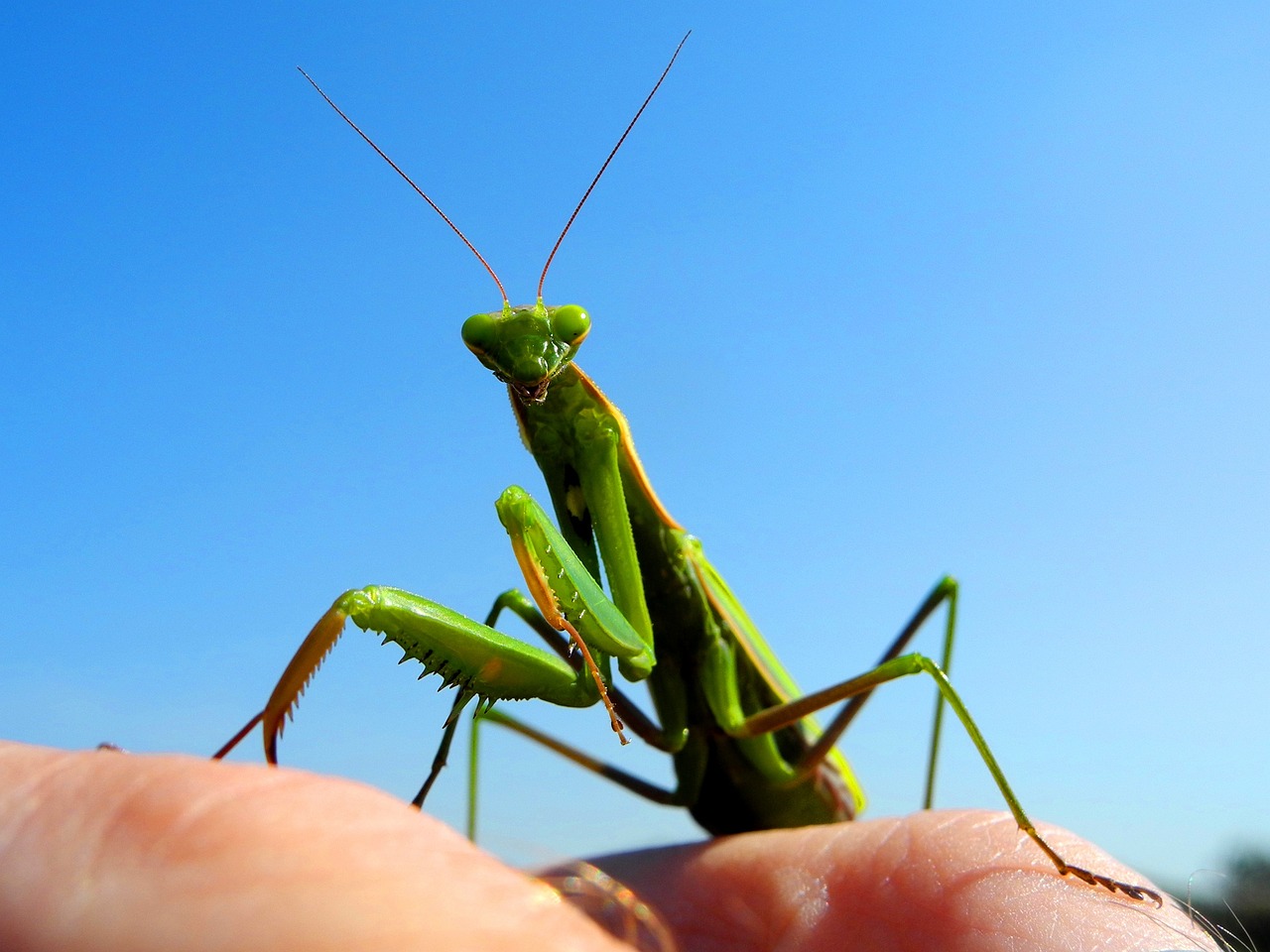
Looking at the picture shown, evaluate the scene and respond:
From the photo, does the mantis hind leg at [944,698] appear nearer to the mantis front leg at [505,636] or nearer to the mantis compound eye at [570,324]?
the mantis front leg at [505,636]

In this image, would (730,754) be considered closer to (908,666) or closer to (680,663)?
(680,663)

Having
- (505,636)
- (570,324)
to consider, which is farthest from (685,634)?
(570,324)

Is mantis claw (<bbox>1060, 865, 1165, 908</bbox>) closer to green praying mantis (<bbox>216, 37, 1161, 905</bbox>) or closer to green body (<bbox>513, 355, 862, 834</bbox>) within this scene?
green praying mantis (<bbox>216, 37, 1161, 905</bbox>)

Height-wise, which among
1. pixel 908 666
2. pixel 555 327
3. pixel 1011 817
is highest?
pixel 555 327

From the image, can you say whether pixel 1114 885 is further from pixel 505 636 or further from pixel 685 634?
pixel 505 636

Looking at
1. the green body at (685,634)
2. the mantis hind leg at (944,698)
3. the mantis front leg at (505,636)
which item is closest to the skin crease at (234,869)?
the mantis front leg at (505,636)

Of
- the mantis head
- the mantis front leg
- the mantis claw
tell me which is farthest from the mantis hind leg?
the mantis head

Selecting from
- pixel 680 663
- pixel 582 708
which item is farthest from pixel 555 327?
pixel 680 663
